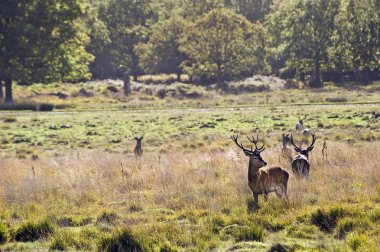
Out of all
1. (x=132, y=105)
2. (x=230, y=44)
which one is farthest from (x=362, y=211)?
(x=230, y=44)

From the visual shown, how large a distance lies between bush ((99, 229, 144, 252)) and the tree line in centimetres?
4456

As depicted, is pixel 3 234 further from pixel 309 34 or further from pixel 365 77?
pixel 309 34

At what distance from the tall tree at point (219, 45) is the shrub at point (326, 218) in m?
59.3

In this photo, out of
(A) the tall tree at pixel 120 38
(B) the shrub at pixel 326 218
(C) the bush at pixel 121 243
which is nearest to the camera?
(C) the bush at pixel 121 243

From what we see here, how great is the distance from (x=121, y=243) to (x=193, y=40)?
6422 centimetres

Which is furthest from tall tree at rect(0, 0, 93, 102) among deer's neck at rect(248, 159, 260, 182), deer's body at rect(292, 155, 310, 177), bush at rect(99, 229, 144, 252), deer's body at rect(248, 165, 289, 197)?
bush at rect(99, 229, 144, 252)

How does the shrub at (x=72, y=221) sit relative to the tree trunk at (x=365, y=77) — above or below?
below

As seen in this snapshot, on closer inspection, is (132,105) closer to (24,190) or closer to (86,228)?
(24,190)

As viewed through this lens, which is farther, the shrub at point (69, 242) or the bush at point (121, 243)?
the shrub at point (69, 242)

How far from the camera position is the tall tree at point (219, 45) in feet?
233

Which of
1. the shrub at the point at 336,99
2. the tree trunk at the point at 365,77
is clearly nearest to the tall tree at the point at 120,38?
the tree trunk at the point at 365,77

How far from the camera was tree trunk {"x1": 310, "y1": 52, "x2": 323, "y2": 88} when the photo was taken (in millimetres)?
70069

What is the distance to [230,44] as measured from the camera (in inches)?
2862

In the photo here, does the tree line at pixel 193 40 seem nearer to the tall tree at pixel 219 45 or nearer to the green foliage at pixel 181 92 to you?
the tall tree at pixel 219 45
